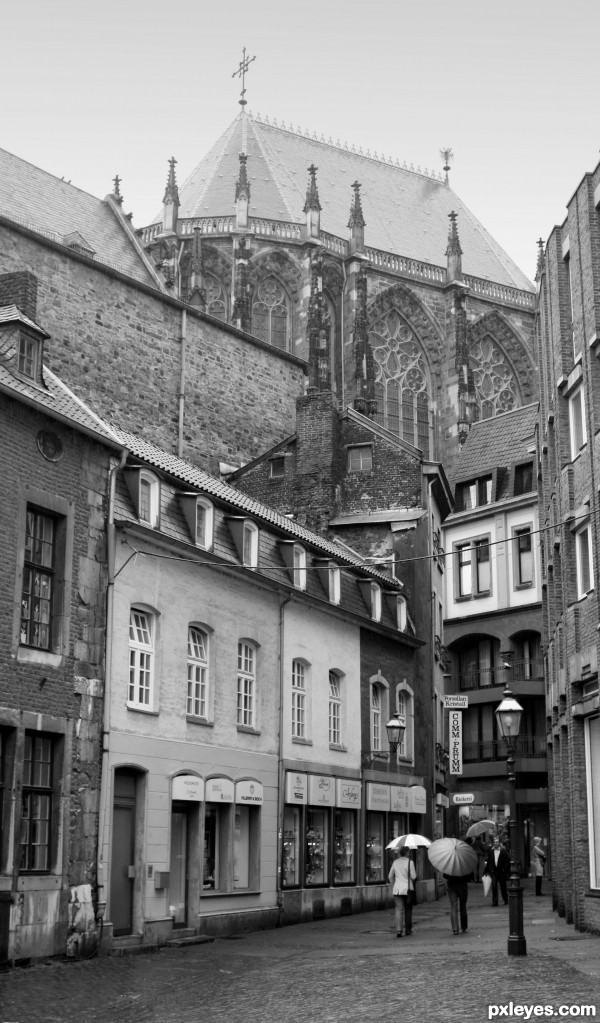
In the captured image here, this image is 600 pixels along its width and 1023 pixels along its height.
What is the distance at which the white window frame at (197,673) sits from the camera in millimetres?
22203

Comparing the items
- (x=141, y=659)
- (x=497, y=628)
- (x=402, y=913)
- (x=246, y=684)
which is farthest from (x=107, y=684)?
(x=497, y=628)

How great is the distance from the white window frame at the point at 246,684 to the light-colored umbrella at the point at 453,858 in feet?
15.7

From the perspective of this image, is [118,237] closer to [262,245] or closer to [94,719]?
[262,245]

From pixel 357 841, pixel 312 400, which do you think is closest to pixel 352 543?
pixel 312 400

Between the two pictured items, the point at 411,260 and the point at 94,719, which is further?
the point at 411,260

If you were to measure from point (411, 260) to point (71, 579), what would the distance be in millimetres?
44894

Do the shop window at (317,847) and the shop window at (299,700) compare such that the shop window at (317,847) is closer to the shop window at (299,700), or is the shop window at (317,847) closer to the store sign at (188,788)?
the shop window at (299,700)

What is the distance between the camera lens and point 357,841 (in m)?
28.4

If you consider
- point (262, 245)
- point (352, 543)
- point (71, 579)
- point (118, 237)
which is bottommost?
point (71, 579)

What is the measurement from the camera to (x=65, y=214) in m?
42.7

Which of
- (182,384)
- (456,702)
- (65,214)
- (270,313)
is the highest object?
(270,313)

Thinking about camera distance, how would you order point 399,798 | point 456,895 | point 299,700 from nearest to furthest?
1. point 456,895
2. point 299,700
3. point 399,798

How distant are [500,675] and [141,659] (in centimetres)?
3209

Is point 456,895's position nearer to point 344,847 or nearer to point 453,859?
point 453,859
